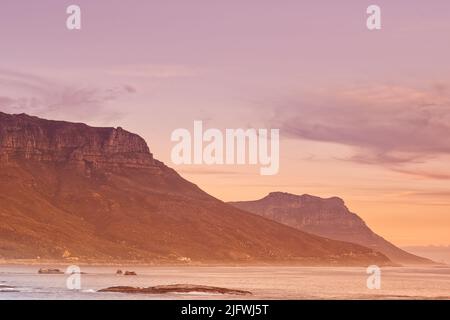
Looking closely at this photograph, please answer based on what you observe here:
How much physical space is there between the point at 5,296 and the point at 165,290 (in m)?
26.5

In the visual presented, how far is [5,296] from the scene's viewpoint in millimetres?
110438
